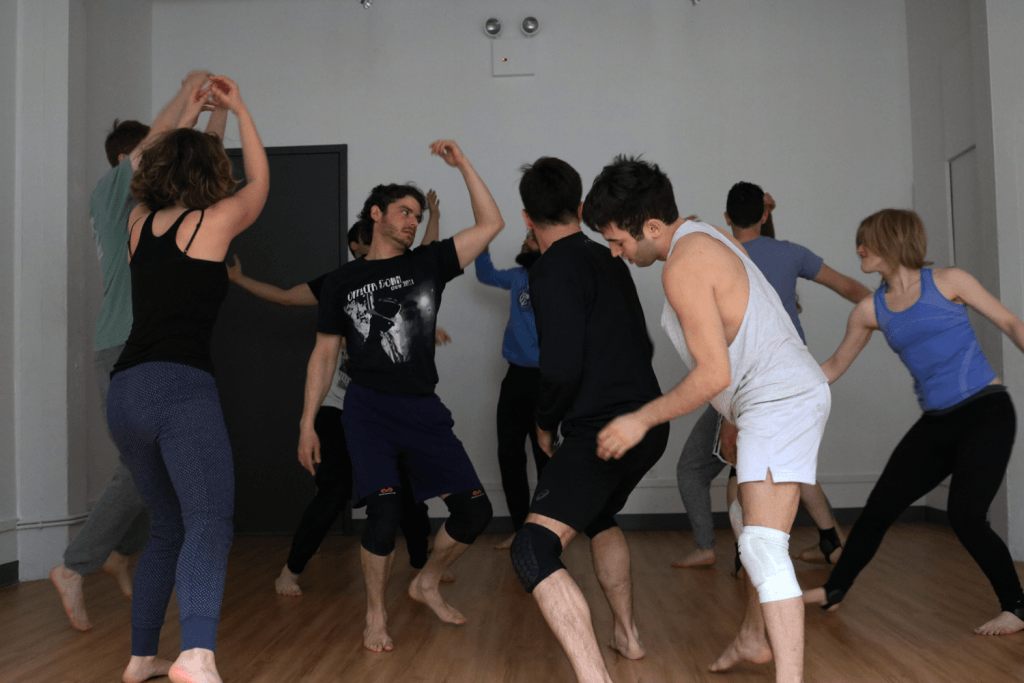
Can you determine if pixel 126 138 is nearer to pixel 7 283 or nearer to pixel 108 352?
pixel 108 352

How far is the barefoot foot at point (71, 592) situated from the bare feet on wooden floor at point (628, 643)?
6.18 feet

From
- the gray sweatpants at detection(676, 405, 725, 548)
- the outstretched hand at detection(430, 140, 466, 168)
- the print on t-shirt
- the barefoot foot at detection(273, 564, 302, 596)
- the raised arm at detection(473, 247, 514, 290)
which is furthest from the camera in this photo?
the raised arm at detection(473, 247, 514, 290)

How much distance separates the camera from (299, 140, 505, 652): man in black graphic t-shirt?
8.45ft

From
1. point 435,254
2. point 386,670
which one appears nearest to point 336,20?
point 435,254

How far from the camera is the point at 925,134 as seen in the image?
15.3 feet

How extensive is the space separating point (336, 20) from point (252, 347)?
2179mm

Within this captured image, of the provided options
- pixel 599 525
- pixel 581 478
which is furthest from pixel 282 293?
pixel 581 478

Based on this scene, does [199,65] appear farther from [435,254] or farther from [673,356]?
[673,356]

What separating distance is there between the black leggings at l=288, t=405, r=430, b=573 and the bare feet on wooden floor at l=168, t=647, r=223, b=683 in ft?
4.15

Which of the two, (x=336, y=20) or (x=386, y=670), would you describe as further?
(x=336, y=20)

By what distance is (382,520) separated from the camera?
8.30 ft

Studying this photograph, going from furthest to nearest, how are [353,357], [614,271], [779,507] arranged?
[353,357], [614,271], [779,507]

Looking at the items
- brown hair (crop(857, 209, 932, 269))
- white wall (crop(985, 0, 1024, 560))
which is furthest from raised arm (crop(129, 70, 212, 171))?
white wall (crop(985, 0, 1024, 560))

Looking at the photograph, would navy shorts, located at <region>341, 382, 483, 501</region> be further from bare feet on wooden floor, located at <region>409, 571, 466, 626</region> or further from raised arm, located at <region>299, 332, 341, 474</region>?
bare feet on wooden floor, located at <region>409, 571, 466, 626</region>
